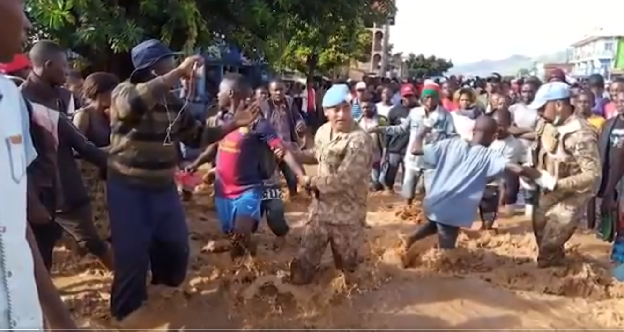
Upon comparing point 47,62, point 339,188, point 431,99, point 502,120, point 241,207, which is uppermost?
point 47,62

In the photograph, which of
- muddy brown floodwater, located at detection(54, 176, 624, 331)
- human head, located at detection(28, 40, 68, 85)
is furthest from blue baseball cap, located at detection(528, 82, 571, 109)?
human head, located at detection(28, 40, 68, 85)

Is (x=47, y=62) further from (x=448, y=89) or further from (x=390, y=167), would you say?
(x=448, y=89)

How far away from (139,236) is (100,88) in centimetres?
153

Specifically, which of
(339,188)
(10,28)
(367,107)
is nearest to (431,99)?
(367,107)

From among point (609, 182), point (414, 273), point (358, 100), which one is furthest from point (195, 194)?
point (609, 182)

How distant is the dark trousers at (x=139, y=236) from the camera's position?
177 inches

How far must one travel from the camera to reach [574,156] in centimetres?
588

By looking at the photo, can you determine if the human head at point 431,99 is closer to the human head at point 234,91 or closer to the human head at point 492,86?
the human head at point 492,86

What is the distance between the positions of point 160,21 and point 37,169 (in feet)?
7.26

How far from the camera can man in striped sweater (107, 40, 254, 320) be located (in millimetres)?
4453

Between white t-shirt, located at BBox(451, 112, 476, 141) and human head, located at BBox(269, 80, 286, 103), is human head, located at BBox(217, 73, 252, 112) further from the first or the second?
human head, located at BBox(269, 80, 286, 103)

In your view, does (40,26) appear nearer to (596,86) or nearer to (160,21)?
(160,21)

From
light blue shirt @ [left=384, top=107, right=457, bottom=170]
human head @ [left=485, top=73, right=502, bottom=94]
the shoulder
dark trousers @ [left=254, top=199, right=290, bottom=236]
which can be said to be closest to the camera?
the shoulder

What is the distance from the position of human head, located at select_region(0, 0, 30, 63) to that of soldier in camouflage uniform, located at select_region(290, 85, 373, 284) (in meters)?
3.28
